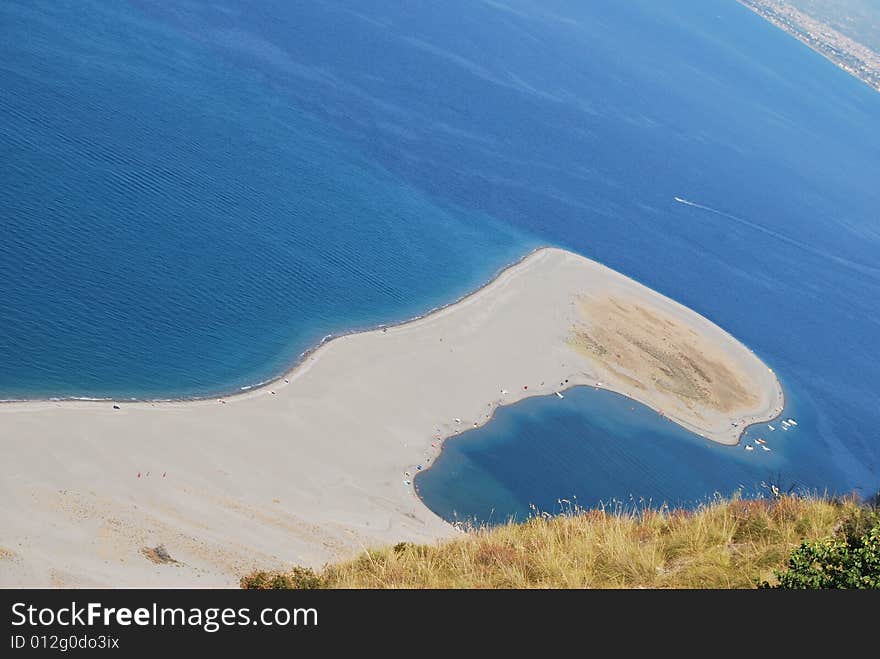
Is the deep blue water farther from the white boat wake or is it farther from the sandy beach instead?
the white boat wake

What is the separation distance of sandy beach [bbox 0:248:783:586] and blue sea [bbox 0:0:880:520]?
233 cm

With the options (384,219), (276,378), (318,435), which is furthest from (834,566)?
(384,219)

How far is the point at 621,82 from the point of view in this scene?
6378 inches

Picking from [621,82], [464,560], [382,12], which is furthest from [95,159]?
[621,82]

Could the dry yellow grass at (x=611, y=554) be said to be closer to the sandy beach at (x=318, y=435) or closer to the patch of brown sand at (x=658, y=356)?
the sandy beach at (x=318, y=435)

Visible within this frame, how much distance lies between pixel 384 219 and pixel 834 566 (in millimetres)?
67532

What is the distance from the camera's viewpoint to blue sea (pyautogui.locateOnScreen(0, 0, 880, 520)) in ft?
177

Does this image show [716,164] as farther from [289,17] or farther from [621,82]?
[289,17]

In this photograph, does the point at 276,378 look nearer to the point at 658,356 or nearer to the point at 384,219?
the point at 384,219

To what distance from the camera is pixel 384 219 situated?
80.5 metres

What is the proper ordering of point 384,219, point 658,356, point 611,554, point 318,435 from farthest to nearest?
point 384,219, point 658,356, point 318,435, point 611,554

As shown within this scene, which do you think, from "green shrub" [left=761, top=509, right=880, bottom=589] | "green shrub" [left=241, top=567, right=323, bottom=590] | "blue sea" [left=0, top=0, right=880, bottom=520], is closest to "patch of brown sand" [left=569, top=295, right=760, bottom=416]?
"blue sea" [left=0, top=0, right=880, bottom=520]

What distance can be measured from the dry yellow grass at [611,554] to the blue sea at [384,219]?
2750 centimetres

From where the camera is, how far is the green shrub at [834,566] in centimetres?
1506
